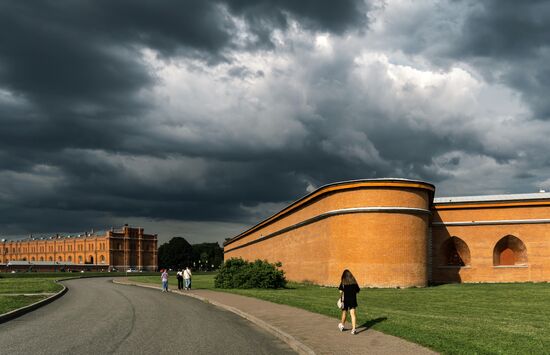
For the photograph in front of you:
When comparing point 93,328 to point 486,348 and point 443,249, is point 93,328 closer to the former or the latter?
point 486,348

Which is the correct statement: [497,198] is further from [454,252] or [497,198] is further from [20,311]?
[20,311]

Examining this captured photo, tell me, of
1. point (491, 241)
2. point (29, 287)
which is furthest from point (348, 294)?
point (29, 287)

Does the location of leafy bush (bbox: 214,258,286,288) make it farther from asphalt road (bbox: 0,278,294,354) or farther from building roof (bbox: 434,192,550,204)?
asphalt road (bbox: 0,278,294,354)

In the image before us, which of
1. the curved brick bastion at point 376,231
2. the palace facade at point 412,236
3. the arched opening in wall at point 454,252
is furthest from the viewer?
the arched opening in wall at point 454,252

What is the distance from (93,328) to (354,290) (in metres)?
7.82

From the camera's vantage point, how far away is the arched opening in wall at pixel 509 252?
140ft

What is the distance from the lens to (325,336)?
44.7 feet

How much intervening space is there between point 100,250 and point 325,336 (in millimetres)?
151893

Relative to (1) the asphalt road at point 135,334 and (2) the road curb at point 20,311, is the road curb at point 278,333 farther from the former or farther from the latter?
(2) the road curb at point 20,311

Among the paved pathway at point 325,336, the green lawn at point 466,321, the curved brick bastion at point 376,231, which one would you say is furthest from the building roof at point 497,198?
the paved pathway at point 325,336

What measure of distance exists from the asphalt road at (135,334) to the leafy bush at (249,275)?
54.5ft

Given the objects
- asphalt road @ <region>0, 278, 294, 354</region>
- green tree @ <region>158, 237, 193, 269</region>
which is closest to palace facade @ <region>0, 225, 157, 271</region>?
green tree @ <region>158, 237, 193, 269</region>

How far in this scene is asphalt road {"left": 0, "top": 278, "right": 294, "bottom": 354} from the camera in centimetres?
1205

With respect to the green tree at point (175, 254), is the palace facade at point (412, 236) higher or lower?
higher
